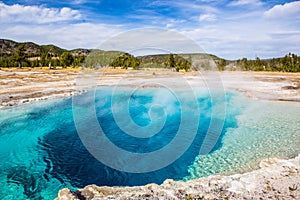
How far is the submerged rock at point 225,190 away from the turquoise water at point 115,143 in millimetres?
2201

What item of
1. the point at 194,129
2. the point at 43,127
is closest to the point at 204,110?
the point at 194,129

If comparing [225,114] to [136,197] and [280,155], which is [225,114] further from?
[136,197]

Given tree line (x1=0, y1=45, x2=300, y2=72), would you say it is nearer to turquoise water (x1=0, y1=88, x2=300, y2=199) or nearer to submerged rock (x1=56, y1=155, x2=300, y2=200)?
turquoise water (x1=0, y1=88, x2=300, y2=199)

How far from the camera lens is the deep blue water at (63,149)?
11789 millimetres

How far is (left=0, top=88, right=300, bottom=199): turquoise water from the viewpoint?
12.1 m

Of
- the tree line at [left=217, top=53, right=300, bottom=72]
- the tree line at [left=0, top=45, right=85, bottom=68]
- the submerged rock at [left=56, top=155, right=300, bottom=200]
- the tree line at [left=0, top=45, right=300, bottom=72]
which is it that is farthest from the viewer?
the tree line at [left=0, top=45, right=300, bottom=72]

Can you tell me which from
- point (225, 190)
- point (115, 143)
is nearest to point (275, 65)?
point (115, 143)

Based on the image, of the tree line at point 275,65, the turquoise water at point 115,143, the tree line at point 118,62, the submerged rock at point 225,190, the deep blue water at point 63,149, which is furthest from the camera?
the tree line at point 118,62

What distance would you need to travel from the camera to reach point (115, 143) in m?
17.3

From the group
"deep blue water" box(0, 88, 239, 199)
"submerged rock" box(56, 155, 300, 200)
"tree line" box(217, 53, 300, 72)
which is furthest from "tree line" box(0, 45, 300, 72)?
"submerged rock" box(56, 155, 300, 200)

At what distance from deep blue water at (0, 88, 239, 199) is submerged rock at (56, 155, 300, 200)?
86.7 inches

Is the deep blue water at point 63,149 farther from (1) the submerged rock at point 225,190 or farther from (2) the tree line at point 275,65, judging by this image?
(2) the tree line at point 275,65

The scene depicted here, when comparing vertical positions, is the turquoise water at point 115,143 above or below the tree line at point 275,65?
below

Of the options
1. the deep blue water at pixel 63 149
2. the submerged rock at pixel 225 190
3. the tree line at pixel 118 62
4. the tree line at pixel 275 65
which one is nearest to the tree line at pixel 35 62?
the tree line at pixel 118 62
